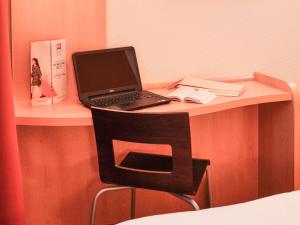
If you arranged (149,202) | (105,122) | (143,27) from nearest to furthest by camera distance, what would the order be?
(105,122), (143,27), (149,202)

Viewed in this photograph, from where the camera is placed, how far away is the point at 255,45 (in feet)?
7.97

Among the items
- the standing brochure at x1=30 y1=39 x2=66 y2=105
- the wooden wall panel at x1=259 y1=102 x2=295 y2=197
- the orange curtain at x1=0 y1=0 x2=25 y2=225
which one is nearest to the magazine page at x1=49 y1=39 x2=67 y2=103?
the standing brochure at x1=30 y1=39 x2=66 y2=105

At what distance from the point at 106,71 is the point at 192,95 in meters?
0.40

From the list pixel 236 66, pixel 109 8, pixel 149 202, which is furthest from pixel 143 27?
pixel 149 202

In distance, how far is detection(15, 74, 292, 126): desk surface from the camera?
181 cm

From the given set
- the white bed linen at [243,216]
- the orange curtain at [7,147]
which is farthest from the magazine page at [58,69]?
the white bed linen at [243,216]

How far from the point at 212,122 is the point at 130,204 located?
1.95 feet

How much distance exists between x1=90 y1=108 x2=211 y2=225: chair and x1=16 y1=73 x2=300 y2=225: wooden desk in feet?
0.49

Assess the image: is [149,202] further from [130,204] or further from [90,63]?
[90,63]

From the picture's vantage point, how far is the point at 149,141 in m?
1.68

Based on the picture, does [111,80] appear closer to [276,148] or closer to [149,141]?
[149,141]

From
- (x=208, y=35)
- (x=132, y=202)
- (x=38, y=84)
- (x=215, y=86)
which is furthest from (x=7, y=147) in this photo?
(x=208, y=35)

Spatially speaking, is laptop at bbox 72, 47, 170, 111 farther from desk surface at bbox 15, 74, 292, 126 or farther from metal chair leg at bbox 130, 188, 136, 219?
metal chair leg at bbox 130, 188, 136, 219

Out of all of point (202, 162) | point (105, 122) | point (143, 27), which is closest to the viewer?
point (105, 122)
